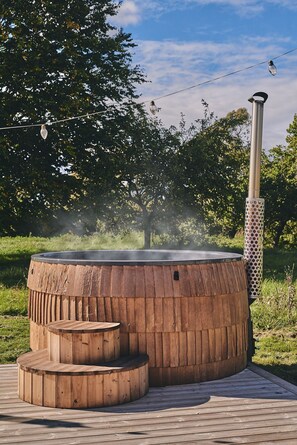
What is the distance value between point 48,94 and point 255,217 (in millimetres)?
10190

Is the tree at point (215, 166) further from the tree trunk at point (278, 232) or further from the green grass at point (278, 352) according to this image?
the green grass at point (278, 352)

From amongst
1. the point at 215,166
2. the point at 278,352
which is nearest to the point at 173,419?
the point at 278,352

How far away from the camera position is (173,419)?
410 centimetres

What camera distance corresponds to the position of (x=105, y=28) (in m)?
16.5

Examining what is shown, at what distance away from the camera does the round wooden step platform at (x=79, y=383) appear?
4.32 m

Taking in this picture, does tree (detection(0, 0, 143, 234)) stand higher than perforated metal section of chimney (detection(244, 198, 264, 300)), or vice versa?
tree (detection(0, 0, 143, 234))

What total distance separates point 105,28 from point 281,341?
1193 cm

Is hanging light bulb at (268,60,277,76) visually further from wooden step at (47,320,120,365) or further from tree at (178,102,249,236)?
tree at (178,102,249,236)

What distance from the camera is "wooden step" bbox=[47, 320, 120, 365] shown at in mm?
4559

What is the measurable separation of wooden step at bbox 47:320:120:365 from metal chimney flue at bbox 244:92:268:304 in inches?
70.5

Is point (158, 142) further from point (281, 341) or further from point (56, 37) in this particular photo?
point (281, 341)

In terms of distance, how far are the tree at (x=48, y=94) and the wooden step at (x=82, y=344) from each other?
31.9 feet

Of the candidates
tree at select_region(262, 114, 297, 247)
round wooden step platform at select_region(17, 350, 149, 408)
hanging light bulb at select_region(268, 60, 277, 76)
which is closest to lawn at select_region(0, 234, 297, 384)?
round wooden step platform at select_region(17, 350, 149, 408)

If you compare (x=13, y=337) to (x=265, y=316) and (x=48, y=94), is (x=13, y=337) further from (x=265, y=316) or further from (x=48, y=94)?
(x=48, y=94)
